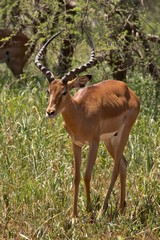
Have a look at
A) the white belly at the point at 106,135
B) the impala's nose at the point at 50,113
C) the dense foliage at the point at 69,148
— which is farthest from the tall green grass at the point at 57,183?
the impala's nose at the point at 50,113

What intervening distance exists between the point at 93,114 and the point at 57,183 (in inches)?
24.9

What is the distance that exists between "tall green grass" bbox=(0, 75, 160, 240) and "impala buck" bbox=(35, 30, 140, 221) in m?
0.17

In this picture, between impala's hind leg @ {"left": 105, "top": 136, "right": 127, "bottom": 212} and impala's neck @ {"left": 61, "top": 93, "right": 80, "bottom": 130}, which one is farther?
impala's hind leg @ {"left": 105, "top": 136, "right": 127, "bottom": 212}

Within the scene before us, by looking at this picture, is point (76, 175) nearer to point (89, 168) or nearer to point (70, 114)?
point (89, 168)

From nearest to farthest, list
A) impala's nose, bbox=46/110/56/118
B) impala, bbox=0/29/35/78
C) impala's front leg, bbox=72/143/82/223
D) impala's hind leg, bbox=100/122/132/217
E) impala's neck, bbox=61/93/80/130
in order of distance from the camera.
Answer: impala's nose, bbox=46/110/56/118, impala's front leg, bbox=72/143/82/223, impala's neck, bbox=61/93/80/130, impala's hind leg, bbox=100/122/132/217, impala, bbox=0/29/35/78

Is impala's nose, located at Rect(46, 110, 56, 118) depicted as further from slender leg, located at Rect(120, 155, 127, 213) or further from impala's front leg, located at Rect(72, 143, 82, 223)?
slender leg, located at Rect(120, 155, 127, 213)

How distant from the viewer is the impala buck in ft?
19.9

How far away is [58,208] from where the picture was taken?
6.01 meters

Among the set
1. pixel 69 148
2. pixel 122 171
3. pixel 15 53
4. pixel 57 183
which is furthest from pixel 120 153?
pixel 15 53

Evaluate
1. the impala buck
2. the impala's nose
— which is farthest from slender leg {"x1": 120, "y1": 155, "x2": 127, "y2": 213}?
the impala's nose

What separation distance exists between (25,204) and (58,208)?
0.26 meters

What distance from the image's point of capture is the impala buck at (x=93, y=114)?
6066 mm

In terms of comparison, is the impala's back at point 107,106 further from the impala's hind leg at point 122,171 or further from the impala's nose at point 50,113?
the impala's nose at point 50,113

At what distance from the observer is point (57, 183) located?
20.6 ft
